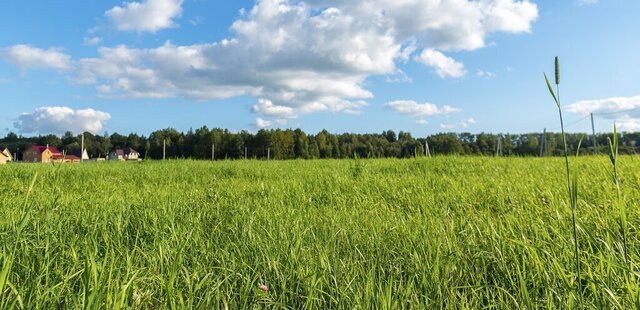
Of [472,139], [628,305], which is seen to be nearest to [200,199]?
[628,305]

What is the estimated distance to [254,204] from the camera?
4176 millimetres

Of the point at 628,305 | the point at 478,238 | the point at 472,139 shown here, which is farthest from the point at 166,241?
the point at 472,139

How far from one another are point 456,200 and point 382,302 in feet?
9.30

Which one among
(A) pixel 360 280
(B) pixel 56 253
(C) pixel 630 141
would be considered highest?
(C) pixel 630 141

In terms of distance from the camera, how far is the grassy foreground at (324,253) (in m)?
1.72

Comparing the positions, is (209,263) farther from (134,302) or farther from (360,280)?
(360,280)

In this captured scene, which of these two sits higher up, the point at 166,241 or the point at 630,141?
the point at 630,141

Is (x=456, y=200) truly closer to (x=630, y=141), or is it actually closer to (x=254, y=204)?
(x=254, y=204)

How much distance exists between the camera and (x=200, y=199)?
167 inches

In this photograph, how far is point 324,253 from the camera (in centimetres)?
236

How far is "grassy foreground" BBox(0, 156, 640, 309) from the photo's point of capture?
1716mm

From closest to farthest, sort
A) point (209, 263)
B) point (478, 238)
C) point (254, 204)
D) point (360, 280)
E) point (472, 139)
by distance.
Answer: point (360, 280), point (209, 263), point (478, 238), point (254, 204), point (472, 139)

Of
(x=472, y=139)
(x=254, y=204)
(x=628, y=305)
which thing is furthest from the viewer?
(x=472, y=139)

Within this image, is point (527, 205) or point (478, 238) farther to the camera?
point (527, 205)
